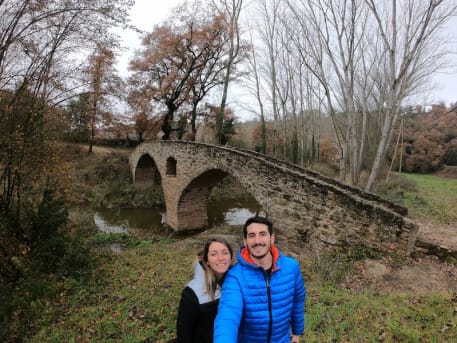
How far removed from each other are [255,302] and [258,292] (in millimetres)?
65

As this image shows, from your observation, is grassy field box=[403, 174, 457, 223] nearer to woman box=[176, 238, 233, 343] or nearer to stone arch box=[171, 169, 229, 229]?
stone arch box=[171, 169, 229, 229]

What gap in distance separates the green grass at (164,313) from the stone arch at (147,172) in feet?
48.4

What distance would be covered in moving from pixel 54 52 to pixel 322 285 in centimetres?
690


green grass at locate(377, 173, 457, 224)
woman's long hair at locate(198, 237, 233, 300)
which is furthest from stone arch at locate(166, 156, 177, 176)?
woman's long hair at locate(198, 237, 233, 300)

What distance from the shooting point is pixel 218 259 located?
1.92 metres

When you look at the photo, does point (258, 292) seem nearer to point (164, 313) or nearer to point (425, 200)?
point (164, 313)

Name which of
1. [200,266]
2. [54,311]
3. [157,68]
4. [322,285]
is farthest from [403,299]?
[157,68]

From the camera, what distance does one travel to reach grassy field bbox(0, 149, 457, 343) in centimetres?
330

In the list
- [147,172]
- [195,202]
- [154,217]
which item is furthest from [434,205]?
[147,172]

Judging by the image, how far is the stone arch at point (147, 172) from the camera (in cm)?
1977

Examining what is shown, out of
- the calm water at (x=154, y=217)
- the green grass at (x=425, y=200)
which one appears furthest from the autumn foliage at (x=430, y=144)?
the calm water at (x=154, y=217)

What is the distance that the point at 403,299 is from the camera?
395 cm

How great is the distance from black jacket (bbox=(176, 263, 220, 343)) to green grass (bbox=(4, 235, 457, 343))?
1957 millimetres

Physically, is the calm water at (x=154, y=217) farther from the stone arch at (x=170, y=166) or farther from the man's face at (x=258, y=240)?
the man's face at (x=258, y=240)
